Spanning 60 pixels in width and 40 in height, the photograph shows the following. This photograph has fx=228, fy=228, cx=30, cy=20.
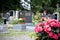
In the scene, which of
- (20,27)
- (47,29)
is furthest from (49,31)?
(20,27)

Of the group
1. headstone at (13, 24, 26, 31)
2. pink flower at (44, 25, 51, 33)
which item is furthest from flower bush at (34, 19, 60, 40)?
headstone at (13, 24, 26, 31)

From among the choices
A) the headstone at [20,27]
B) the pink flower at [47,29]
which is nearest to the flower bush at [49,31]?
the pink flower at [47,29]

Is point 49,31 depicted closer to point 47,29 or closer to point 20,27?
point 47,29

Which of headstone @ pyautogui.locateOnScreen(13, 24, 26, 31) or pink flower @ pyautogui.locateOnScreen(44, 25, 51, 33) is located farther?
headstone @ pyautogui.locateOnScreen(13, 24, 26, 31)

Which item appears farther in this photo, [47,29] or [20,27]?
[20,27]

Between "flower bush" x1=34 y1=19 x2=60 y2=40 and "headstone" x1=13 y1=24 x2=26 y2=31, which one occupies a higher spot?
"flower bush" x1=34 y1=19 x2=60 y2=40

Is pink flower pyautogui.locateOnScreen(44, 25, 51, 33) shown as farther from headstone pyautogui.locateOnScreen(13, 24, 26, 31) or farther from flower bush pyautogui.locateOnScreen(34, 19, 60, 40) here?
headstone pyautogui.locateOnScreen(13, 24, 26, 31)

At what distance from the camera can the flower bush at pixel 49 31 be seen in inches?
168

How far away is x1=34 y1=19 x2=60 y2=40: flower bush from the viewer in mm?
4274

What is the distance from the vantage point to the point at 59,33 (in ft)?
14.3

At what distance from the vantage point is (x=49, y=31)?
4.29 meters

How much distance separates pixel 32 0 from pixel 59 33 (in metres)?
1.93

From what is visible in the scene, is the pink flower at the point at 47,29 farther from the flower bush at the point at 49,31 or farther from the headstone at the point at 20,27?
the headstone at the point at 20,27

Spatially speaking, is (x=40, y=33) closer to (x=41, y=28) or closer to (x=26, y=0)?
(x=41, y=28)
